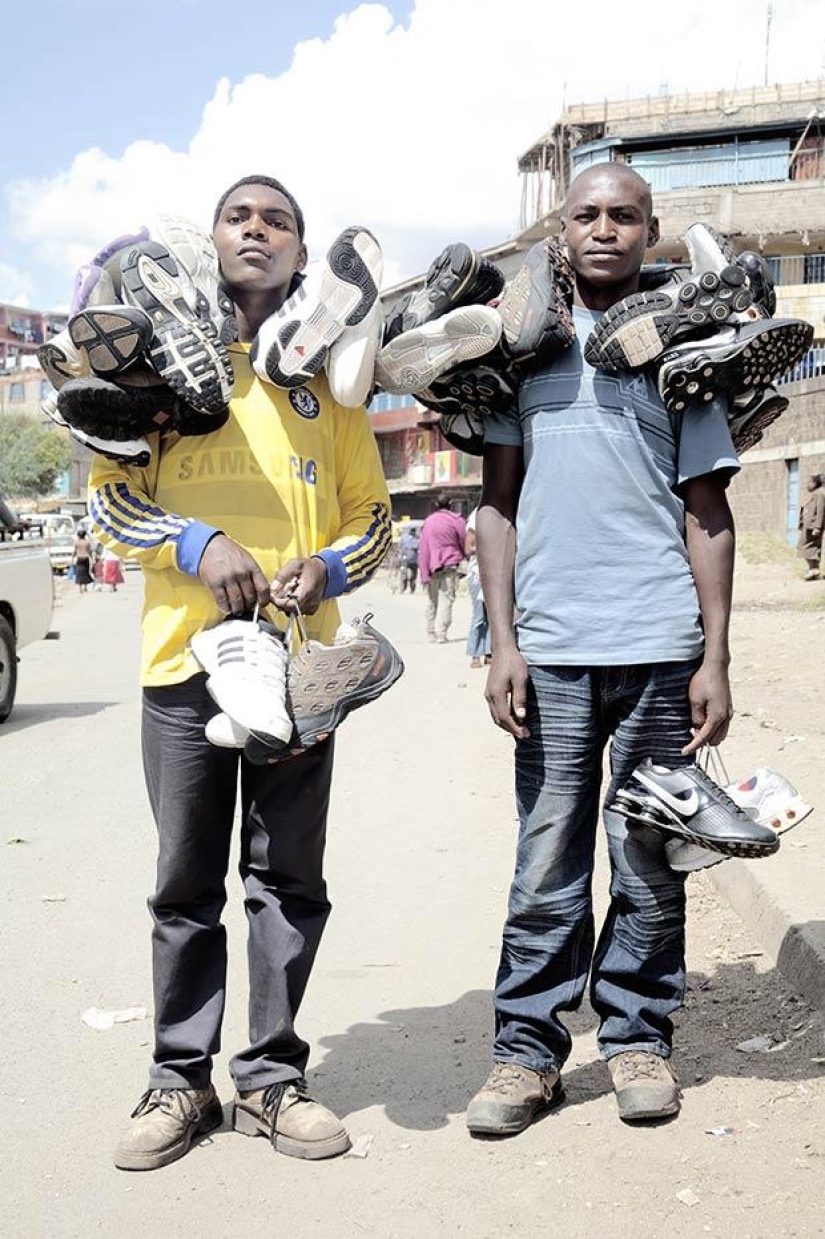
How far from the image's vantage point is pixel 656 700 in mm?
3422

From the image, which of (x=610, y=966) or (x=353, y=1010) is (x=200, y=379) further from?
(x=353, y=1010)

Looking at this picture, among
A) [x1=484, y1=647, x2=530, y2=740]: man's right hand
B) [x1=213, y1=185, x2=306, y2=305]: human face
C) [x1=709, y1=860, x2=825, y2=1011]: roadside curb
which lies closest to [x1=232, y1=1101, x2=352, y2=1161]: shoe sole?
[x1=484, y1=647, x2=530, y2=740]: man's right hand

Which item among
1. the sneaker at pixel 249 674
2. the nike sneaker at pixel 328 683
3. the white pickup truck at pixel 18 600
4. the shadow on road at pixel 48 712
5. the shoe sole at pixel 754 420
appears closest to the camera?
the sneaker at pixel 249 674

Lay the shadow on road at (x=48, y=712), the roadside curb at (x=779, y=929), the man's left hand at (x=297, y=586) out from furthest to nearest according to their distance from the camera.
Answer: the shadow on road at (x=48, y=712)
the roadside curb at (x=779, y=929)
the man's left hand at (x=297, y=586)

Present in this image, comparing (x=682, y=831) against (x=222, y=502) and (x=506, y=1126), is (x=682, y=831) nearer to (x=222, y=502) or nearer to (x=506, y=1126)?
(x=506, y=1126)

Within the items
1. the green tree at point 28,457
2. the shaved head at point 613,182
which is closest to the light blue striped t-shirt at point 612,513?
the shaved head at point 613,182

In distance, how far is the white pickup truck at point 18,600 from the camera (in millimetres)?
11945

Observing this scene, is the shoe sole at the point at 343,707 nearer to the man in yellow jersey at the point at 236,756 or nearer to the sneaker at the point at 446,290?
the man in yellow jersey at the point at 236,756

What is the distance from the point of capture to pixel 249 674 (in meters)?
3.00

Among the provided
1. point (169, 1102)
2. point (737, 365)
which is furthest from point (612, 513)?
point (169, 1102)

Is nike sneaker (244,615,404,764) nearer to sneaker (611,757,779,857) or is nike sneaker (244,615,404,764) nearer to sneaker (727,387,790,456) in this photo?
sneaker (611,757,779,857)

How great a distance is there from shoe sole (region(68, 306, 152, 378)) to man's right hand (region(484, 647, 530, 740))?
1183 millimetres

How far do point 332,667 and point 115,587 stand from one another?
1544 inches

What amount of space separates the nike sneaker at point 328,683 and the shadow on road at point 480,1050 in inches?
44.7
